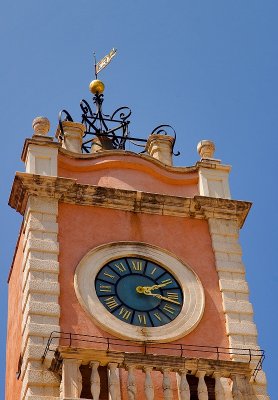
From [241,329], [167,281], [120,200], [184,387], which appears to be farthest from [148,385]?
[120,200]

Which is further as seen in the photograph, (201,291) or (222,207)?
(222,207)

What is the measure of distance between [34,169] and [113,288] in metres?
2.86

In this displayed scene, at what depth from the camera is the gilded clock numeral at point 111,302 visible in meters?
20.3

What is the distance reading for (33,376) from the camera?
1877 centimetres

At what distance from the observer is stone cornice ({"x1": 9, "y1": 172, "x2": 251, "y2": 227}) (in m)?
21.5

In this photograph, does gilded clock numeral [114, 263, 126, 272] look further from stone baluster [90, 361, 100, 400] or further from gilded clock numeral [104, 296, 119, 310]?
stone baluster [90, 361, 100, 400]

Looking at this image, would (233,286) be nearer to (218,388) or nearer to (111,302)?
(111,302)

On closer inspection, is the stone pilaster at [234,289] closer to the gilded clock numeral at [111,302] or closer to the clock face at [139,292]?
the clock face at [139,292]

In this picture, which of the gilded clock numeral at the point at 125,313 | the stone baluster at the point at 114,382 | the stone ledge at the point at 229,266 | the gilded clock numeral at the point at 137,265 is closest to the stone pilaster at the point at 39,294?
the stone baluster at the point at 114,382

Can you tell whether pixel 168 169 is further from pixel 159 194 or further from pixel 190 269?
pixel 190 269

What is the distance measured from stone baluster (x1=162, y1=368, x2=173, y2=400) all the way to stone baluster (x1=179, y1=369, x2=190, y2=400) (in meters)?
0.18

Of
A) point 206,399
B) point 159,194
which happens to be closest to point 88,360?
point 206,399

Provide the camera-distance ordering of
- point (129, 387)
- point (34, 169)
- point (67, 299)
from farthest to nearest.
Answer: point (34, 169), point (67, 299), point (129, 387)

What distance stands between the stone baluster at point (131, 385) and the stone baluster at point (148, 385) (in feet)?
0.59
